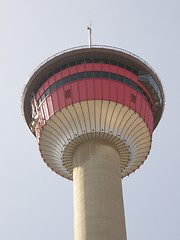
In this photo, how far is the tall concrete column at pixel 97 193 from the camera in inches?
1634

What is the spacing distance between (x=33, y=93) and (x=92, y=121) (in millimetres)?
8668

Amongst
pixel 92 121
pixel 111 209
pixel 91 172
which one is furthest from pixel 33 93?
pixel 111 209

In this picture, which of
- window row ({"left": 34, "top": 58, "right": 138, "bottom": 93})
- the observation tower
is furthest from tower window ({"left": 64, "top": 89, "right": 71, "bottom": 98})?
window row ({"left": 34, "top": 58, "right": 138, "bottom": 93})

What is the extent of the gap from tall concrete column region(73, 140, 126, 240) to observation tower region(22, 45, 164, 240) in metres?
0.09

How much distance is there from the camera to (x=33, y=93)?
51031mm

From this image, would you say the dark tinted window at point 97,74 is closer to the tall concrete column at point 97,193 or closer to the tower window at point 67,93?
the tower window at point 67,93

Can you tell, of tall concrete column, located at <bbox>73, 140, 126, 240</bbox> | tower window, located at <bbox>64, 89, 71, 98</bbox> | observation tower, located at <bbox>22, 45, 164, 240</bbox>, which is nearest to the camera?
tall concrete column, located at <bbox>73, 140, 126, 240</bbox>

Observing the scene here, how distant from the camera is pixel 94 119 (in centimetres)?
4581

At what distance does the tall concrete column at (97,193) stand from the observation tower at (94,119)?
3.5 inches

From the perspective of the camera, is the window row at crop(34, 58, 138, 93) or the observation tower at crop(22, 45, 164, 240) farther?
the window row at crop(34, 58, 138, 93)

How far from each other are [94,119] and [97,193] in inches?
285

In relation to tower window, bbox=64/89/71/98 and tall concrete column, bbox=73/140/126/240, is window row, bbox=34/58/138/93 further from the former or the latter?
tall concrete column, bbox=73/140/126/240

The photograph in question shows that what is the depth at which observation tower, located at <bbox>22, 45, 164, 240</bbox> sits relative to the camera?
43844 mm

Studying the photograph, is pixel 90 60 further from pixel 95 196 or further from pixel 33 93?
pixel 95 196
